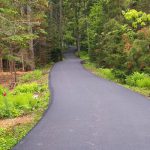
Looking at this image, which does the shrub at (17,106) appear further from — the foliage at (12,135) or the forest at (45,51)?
the foliage at (12,135)

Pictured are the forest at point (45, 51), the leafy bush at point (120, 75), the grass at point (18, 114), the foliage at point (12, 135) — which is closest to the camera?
the foliage at point (12, 135)

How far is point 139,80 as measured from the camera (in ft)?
63.9

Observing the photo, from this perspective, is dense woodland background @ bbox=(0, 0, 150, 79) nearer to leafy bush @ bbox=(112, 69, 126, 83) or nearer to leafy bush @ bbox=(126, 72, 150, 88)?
leafy bush @ bbox=(112, 69, 126, 83)

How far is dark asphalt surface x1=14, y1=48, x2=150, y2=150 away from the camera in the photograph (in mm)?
7656

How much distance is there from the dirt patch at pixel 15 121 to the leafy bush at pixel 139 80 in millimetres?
9241

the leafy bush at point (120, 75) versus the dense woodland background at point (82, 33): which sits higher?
the dense woodland background at point (82, 33)

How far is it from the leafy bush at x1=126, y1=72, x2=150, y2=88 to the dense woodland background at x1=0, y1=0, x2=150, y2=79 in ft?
4.12

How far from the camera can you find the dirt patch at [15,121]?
10225 mm

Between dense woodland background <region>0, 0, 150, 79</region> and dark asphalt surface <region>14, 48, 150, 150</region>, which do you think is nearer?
dark asphalt surface <region>14, 48, 150, 150</region>

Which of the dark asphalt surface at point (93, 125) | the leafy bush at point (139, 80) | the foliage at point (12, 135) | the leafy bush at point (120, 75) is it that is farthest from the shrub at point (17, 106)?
the leafy bush at point (120, 75)

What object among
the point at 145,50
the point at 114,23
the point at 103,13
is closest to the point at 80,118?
the point at 145,50

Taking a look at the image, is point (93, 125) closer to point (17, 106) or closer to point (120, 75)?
point (17, 106)

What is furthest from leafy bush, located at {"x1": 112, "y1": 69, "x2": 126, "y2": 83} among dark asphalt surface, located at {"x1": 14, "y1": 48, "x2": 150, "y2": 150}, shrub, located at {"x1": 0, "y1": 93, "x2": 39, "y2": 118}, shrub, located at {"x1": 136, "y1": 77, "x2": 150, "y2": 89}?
shrub, located at {"x1": 0, "y1": 93, "x2": 39, "y2": 118}

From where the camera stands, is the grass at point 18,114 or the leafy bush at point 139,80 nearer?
the grass at point 18,114
